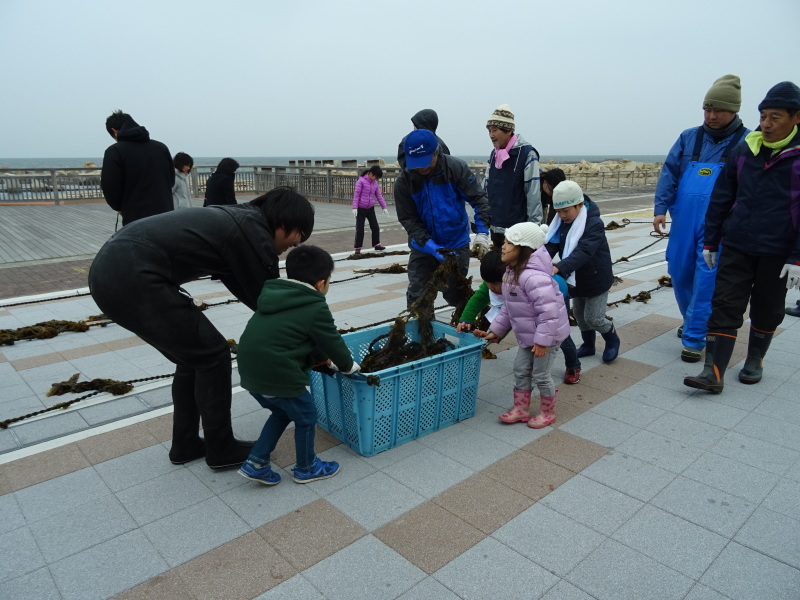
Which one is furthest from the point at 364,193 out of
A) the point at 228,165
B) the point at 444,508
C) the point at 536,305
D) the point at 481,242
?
the point at 444,508

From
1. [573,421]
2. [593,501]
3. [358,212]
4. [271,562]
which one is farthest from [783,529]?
[358,212]

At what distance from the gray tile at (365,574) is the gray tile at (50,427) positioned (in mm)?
2153

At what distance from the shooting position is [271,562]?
2.38 metres

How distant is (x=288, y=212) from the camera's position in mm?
2785

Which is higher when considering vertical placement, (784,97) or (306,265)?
(784,97)

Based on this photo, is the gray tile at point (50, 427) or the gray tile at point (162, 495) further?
the gray tile at point (50, 427)

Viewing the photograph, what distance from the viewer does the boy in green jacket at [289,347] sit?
2682 mm

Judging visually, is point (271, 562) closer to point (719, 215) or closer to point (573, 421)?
point (573, 421)

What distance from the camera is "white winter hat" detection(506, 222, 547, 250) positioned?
3.39 metres

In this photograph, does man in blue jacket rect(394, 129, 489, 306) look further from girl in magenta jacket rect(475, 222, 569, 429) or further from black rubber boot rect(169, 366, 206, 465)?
black rubber boot rect(169, 366, 206, 465)

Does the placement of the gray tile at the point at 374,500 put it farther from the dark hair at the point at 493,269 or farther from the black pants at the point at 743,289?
the black pants at the point at 743,289

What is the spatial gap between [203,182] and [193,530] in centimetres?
1986

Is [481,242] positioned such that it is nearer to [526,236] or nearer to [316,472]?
[526,236]

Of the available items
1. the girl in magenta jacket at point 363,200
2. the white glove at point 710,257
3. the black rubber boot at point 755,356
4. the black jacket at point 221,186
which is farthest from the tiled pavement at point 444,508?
the girl in magenta jacket at point 363,200
